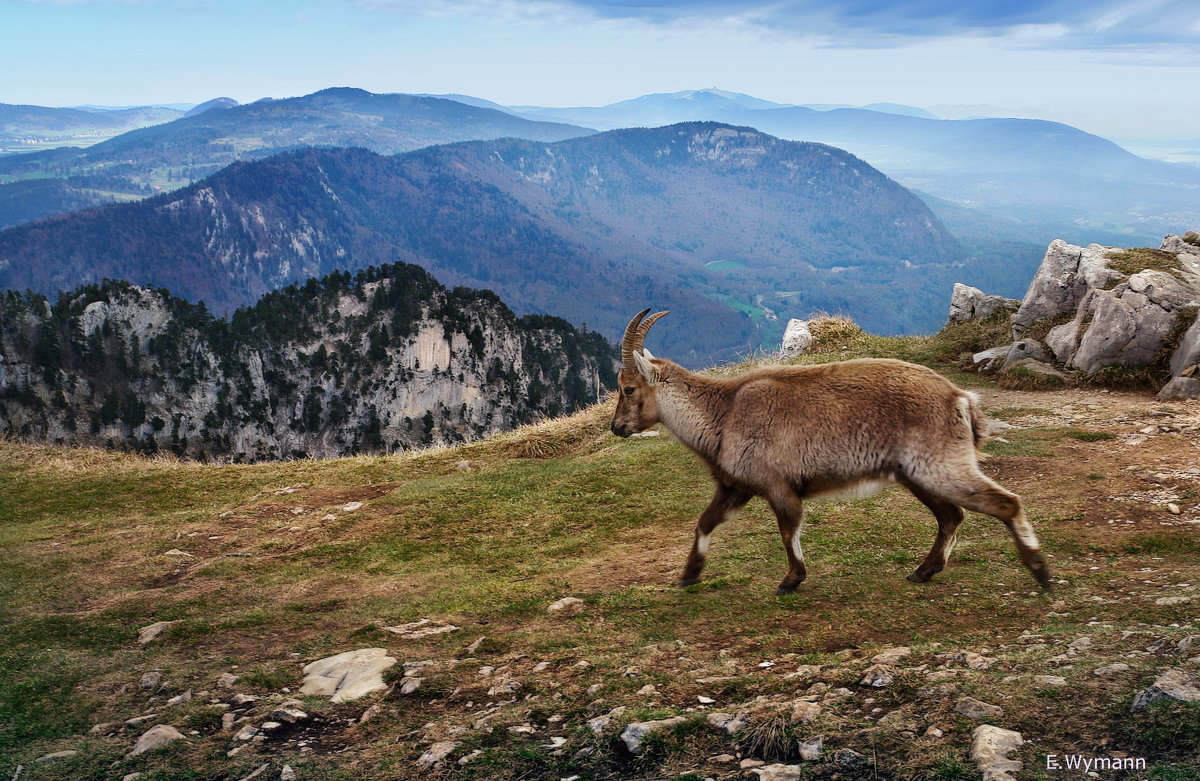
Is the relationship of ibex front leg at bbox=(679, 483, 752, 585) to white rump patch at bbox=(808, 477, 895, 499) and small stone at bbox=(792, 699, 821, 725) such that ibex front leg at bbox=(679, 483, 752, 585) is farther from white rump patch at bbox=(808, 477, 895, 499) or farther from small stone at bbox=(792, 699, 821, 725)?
small stone at bbox=(792, 699, 821, 725)

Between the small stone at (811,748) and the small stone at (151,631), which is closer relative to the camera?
the small stone at (811,748)

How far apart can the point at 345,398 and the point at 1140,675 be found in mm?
167798

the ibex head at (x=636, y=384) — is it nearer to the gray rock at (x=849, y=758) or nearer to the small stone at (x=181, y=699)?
the small stone at (x=181, y=699)

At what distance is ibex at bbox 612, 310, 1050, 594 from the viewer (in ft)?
27.6

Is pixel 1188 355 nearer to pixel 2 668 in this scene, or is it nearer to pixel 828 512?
pixel 828 512

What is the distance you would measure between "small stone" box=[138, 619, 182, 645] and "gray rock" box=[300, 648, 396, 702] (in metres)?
2.50

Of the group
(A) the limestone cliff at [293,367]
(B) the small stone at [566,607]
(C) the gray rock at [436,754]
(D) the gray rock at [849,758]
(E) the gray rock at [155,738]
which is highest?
(D) the gray rock at [849,758]

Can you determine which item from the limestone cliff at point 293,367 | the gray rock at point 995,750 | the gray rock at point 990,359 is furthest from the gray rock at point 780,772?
the limestone cliff at point 293,367

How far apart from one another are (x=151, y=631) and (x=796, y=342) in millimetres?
22879

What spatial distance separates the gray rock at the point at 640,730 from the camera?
5.72 metres

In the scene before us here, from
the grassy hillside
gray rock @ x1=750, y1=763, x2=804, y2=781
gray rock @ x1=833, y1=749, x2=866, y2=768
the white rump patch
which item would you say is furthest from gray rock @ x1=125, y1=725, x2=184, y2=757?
the white rump patch

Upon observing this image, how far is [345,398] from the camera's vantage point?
536 ft

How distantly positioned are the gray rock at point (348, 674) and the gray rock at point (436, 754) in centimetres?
174

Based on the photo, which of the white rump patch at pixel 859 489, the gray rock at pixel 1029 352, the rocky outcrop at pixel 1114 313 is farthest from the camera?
the gray rock at pixel 1029 352
